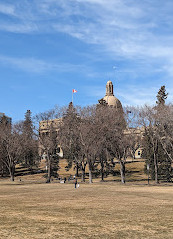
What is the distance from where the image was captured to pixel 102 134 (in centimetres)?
5688

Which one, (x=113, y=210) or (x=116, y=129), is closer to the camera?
(x=113, y=210)

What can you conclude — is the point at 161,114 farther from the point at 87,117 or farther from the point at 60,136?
the point at 60,136

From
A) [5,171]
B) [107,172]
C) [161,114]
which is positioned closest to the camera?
[161,114]

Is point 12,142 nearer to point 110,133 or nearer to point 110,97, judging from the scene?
point 110,133

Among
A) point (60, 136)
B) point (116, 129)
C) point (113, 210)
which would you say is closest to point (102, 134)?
point (116, 129)

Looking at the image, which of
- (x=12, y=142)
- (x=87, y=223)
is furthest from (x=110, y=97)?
(x=87, y=223)

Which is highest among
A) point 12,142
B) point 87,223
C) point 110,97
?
point 110,97

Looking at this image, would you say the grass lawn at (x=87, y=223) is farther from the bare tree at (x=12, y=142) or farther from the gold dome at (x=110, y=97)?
the gold dome at (x=110, y=97)

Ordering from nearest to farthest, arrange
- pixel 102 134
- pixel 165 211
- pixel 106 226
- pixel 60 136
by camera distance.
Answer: pixel 106 226 < pixel 165 211 < pixel 102 134 < pixel 60 136

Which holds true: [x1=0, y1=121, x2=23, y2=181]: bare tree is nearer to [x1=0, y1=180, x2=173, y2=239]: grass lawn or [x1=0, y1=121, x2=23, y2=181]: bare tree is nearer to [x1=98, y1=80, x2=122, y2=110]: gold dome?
[x1=0, y1=180, x2=173, y2=239]: grass lawn

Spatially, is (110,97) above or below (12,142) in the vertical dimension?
above

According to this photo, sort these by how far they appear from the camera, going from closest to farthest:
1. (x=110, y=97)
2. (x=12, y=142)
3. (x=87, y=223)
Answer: (x=87, y=223), (x=12, y=142), (x=110, y=97)

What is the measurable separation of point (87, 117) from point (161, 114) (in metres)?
14.1

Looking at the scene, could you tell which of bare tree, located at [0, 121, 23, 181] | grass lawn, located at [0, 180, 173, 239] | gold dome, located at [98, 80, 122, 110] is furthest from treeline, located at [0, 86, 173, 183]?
gold dome, located at [98, 80, 122, 110]
